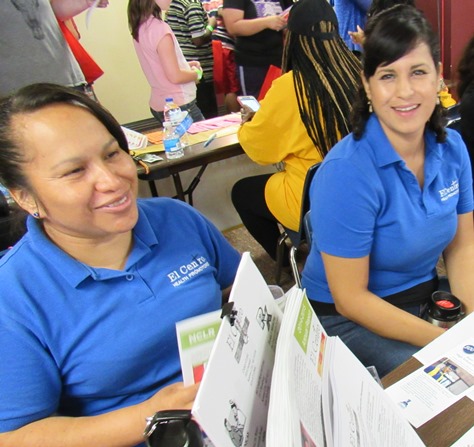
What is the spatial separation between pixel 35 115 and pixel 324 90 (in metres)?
1.20

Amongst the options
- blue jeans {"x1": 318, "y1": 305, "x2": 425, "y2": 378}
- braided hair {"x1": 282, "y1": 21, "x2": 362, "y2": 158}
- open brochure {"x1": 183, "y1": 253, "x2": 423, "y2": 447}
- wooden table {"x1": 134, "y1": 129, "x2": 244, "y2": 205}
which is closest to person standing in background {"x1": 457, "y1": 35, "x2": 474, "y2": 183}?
braided hair {"x1": 282, "y1": 21, "x2": 362, "y2": 158}

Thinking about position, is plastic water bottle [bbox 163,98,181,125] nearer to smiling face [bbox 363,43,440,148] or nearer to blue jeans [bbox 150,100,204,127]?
blue jeans [bbox 150,100,204,127]

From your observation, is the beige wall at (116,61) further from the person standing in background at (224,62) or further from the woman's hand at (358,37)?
the woman's hand at (358,37)

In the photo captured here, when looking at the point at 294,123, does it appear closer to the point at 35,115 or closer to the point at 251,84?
the point at 35,115

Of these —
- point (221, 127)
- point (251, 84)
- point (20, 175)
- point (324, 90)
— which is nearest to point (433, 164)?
point (324, 90)

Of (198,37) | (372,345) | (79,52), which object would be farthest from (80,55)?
(372,345)

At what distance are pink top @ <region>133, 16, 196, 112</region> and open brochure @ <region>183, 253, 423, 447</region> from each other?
7.29ft

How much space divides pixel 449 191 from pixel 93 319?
36.6 inches

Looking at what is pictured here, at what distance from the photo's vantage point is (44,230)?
2.66 ft

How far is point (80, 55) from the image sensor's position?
239 centimetres

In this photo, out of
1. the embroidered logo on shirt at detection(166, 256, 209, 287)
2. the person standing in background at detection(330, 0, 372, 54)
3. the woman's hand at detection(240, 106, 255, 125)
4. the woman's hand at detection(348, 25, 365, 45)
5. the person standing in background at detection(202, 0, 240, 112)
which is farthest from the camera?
the person standing in background at detection(202, 0, 240, 112)

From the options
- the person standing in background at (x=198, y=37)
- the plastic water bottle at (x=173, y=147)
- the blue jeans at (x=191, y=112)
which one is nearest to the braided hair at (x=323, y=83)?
the plastic water bottle at (x=173, y=147)

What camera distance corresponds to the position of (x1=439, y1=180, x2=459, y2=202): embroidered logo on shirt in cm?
110

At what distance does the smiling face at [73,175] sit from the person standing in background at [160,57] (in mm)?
1890
